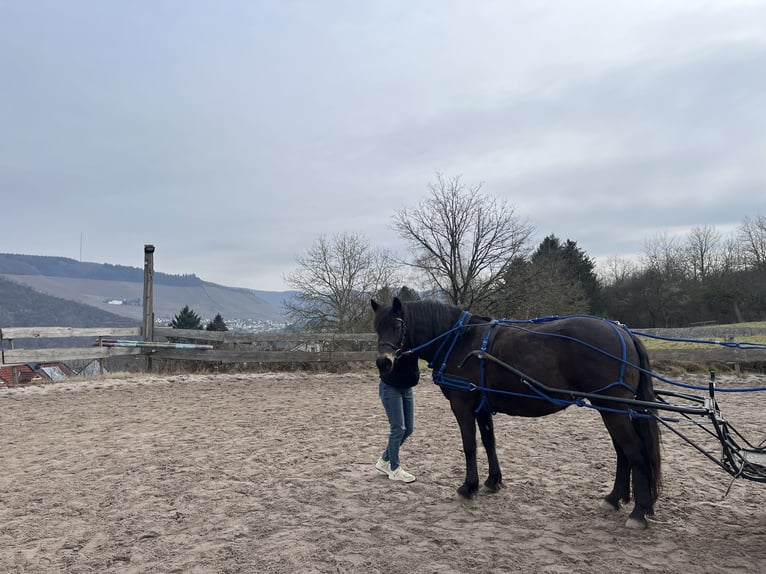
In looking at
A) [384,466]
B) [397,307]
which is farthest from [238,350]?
[397,307]

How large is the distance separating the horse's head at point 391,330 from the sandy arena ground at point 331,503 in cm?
129

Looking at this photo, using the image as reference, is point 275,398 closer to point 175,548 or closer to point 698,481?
point 175,548

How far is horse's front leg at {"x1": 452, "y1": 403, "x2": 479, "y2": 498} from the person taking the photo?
428cm

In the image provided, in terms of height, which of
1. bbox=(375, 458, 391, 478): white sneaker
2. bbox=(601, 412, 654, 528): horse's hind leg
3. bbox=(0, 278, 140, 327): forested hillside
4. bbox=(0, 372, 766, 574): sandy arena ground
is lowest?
bbox=(0, 372, 766, 574): sandy arena ground

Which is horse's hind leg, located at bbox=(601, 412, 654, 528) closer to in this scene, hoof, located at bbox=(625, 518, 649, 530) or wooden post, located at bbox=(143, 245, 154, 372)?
hoof, located at bbox=(625, 518, 649, 530)

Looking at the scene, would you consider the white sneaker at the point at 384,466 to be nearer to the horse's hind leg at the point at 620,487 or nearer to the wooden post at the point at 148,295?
the horse's hind leg at the point at 620,487

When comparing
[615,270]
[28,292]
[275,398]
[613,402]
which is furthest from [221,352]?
[28,292]

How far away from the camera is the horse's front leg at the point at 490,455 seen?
4.45m

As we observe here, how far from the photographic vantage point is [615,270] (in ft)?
151

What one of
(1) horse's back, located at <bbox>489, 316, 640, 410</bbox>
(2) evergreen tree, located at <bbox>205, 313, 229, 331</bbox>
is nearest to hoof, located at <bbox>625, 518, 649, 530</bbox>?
(1) horse's back, located at <bbox>489, 316, 640, 410</bbox>

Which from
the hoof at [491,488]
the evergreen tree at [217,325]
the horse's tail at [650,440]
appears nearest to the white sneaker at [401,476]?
the hoof at [491,488]

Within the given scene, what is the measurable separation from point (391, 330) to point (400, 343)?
0.48 feet

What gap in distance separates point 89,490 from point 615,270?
48.7m

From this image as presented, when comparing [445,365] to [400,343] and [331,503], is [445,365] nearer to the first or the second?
[400,343]
